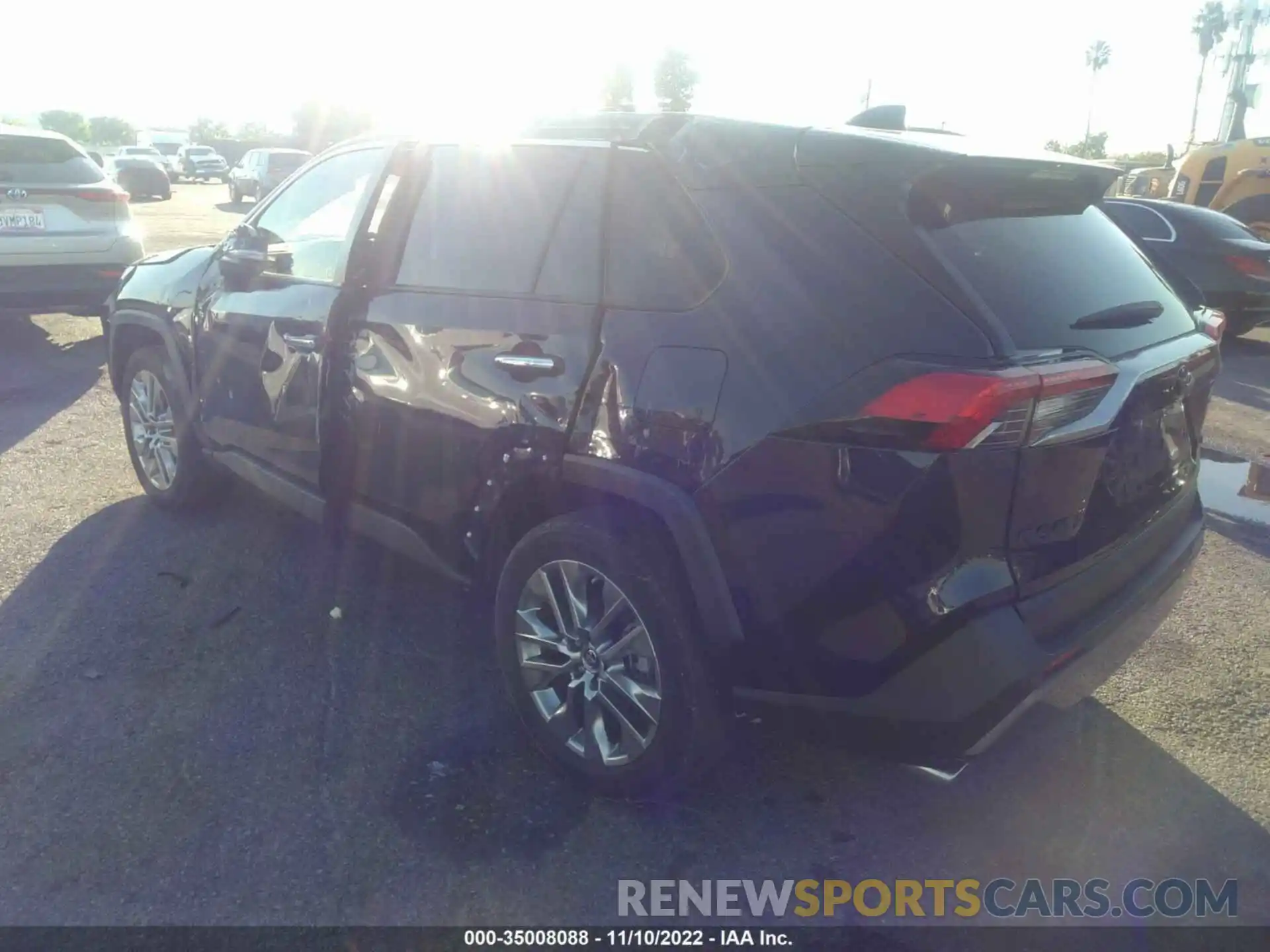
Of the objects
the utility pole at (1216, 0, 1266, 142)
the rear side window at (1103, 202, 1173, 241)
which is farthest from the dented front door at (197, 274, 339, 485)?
the utility pole at (1216, 0, 1266, 142)

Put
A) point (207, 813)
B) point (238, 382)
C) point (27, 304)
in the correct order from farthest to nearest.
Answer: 1. point (27, 304)
2. point (238, 382)
3. point (207, 813)

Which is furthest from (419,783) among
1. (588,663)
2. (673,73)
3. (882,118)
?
(673,73)

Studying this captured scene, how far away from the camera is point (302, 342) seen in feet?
12.6

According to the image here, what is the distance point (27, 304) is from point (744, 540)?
7966 mm

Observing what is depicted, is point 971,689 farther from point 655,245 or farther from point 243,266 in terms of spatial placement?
point 243,266

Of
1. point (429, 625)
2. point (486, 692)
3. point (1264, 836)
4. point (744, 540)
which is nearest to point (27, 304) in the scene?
point (429, 625)

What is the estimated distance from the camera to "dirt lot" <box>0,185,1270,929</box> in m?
2.67

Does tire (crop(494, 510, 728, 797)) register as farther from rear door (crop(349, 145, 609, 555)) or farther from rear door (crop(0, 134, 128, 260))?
rear door (crop(0, 134, 128, 260))

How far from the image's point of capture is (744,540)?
249 centimetres

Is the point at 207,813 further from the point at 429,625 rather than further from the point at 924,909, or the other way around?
the point at 924,909

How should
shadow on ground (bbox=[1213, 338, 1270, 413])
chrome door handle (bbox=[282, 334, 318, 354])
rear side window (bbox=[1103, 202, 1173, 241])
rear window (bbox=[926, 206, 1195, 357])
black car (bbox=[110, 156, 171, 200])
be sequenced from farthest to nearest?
black car (bbox=[110, 156, 171, 200]) < rear side window (bbox=[1103, 202, 1173, 241]) < shadow on ground (bbox=[1213, 338, 1270, 413]) < chrome door handle (bbox=[282, 334, 318, 354]) < rear window (bbox=[926, 206, 1195, 357])

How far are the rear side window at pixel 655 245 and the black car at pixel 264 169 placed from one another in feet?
85.9

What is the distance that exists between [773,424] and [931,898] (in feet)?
4.34

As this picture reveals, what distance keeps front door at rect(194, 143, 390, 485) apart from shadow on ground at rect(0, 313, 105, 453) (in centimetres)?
253
